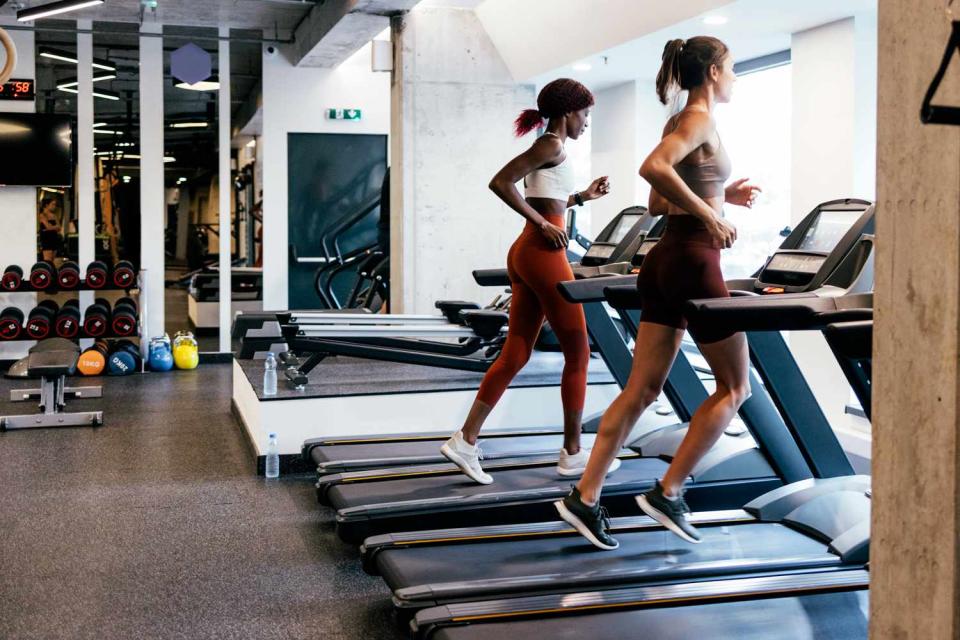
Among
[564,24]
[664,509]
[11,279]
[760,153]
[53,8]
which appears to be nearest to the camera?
[664,509]

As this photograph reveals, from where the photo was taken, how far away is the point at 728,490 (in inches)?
166

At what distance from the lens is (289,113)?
9.73 meters

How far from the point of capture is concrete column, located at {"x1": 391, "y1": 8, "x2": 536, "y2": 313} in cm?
784

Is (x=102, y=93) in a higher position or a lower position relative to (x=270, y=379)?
higher

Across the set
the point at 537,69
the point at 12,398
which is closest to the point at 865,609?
the point at 537,69

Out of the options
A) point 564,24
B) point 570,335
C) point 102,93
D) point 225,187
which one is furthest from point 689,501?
point 102,93

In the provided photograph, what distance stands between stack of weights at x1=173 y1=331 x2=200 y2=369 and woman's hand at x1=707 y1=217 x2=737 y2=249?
711 cm

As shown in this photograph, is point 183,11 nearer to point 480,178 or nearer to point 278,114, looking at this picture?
point 278,114

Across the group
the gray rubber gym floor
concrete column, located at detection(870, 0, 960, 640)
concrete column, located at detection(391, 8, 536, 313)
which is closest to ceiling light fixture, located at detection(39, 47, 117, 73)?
concrete column, located at detection(391, 8, 536, 313)

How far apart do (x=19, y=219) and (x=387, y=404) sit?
5388 millimetres

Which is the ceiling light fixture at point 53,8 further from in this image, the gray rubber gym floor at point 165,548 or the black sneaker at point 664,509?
the black sneaker at point 664,509

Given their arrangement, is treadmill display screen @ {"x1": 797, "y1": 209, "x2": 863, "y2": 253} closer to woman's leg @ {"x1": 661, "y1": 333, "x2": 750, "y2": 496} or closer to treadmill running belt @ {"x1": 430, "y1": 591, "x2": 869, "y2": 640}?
woman's leg @ {"x1": 661, "y1": 333, "x2": 750, "y2": 496}

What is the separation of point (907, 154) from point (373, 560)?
2.17 meters

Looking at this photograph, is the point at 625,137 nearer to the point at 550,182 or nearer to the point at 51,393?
the point at 550,182
